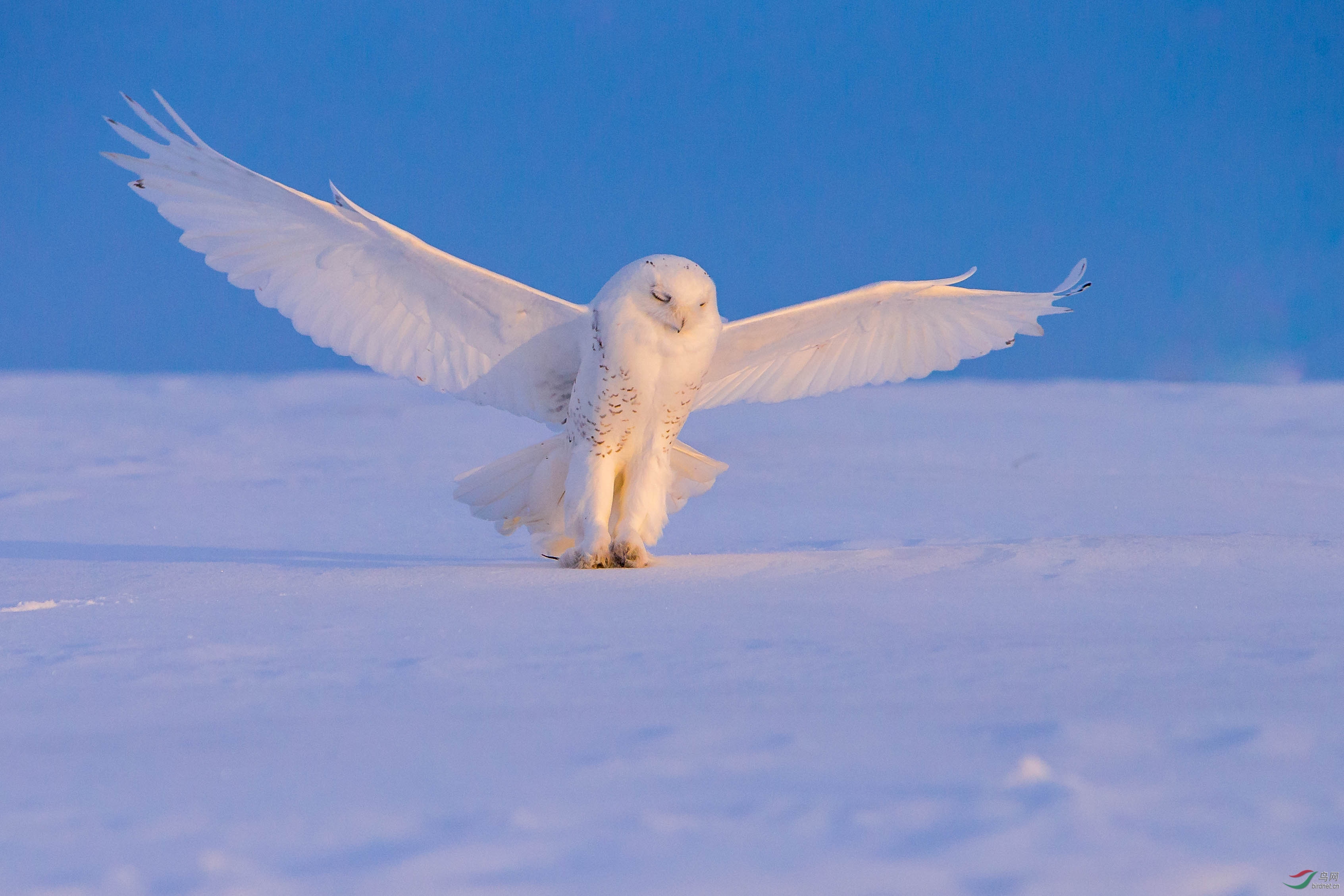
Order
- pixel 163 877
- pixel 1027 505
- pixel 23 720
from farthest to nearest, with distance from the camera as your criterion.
A: pixel 1027 505, pixel 23 720, pixel 163 877

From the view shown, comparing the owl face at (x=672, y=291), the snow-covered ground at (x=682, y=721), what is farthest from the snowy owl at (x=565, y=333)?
the snow-covered ground at (x=682, y=721)

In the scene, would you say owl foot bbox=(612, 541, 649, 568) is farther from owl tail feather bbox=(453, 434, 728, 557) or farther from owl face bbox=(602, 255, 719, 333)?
owl face bbox=(602, 255, 719, 333)

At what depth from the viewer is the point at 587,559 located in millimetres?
4430

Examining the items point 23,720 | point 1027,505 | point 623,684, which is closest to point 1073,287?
point 1027,505

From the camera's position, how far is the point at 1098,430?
38.0 feet

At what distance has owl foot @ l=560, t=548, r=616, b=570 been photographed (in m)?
4.43

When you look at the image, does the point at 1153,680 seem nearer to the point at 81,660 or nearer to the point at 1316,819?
the point at 1316,819

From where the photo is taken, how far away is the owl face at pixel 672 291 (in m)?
4.01

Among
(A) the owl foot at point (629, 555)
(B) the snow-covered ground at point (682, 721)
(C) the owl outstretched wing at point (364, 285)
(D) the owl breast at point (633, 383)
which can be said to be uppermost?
(C) the owl outstretched wing at point (364, 285)

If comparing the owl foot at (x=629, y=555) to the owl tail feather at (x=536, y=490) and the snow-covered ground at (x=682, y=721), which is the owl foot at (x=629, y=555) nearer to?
the snow-covered ground at (x=682, y=721)

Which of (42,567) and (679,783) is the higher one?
(42,567)

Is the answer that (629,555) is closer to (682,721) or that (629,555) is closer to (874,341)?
(874,341)

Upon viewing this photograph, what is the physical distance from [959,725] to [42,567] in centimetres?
406

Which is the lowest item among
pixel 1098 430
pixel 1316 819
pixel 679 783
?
pixel 1316 819
